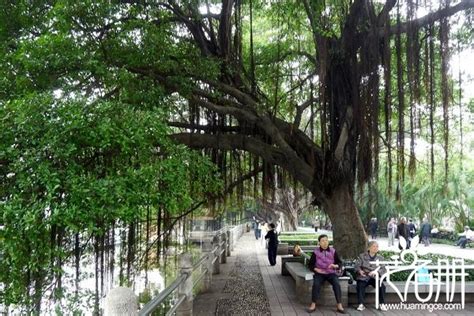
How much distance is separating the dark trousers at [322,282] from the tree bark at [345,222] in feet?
6.30

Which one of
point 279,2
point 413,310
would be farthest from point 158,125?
point 413,310

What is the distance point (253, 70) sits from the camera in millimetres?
8039

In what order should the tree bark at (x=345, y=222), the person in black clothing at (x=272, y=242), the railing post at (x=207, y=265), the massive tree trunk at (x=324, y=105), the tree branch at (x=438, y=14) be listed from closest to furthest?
the tree branch at (x=438, y=14), the massive tree trunk at (x=324, y=105), the tree bark at (x=345, y=222), the railing post at (x=207, y=265), the person in black clothing at (x=272, y=242)

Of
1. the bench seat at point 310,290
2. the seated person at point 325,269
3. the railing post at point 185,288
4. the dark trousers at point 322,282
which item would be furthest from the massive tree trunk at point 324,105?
the railing post at point 185,288

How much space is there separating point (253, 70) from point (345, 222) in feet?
10.2

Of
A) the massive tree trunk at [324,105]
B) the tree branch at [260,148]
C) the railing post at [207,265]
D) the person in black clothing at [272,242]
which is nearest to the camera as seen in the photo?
the massive tree trunk at [324,105]

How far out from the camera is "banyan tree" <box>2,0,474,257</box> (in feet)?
21.2

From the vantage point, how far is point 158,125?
17.0 feet

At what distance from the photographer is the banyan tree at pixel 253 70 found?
645 centimetres

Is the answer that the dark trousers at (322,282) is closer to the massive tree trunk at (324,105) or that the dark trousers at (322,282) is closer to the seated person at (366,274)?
the seated person at (366,274)

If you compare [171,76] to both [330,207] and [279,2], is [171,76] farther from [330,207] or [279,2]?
[330,207]

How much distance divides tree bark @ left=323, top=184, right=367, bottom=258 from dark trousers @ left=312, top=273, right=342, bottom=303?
1.92 m

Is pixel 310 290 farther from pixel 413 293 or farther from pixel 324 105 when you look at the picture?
pixel 324 105

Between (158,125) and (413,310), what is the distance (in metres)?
4.23
